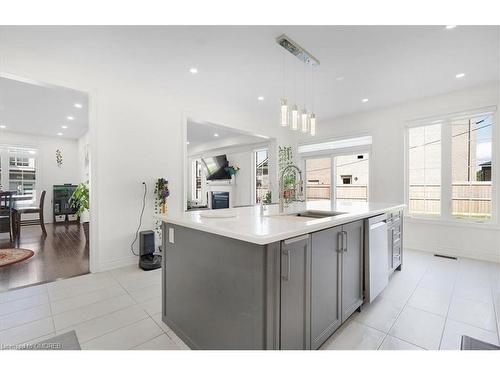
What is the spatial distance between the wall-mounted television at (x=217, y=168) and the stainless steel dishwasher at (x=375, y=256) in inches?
204

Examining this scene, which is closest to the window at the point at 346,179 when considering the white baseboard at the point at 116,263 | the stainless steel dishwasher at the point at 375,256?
the stainless steel dishwasher at the point at 375,256

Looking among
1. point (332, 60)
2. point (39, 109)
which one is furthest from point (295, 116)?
point (39, 109)

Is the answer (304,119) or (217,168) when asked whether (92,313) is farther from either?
(217,168)

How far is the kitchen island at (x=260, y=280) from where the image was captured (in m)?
1.24

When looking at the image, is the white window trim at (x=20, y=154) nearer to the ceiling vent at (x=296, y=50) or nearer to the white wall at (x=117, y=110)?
the white wall at (x=117, y=110)

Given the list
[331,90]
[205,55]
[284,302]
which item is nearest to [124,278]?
[284,302]

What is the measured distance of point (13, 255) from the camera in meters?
3.62

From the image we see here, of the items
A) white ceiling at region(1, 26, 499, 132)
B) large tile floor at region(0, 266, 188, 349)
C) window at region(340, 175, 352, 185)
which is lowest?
large tile floor at region(0, 266, 188, 349)

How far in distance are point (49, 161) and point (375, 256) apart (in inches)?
359

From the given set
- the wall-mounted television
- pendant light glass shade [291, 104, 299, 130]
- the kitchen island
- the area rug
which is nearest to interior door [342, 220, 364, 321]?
the kitchen island

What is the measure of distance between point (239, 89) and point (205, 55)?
1106 mm

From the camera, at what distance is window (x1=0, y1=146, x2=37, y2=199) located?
22.0 feet

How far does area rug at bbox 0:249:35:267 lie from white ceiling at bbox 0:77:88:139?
8.18 ft

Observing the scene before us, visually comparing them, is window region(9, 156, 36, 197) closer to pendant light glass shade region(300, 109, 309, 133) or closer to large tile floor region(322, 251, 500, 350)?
pendant light glass shade region(300, 109, 309, 133)
